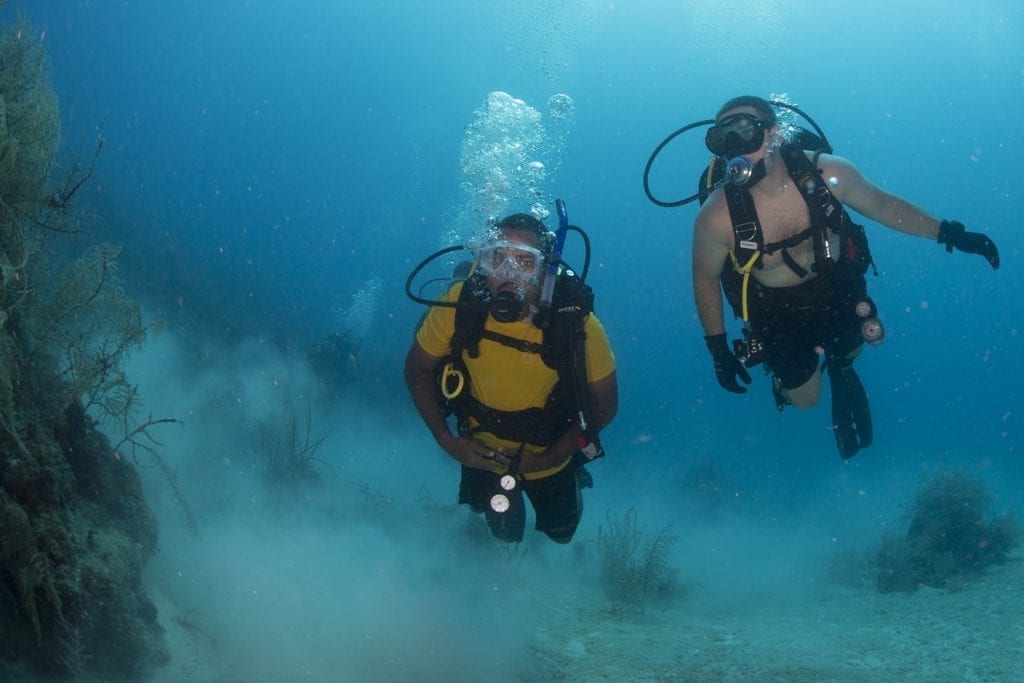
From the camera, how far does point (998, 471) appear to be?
3462 centimetres

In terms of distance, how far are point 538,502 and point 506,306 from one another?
7.40ft

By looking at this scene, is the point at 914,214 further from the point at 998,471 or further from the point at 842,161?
the point at 998,471

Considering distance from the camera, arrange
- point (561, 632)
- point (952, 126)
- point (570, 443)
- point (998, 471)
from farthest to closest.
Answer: point (952, 126)
point (998, 471)
point (561, 632)
point (570, 443)

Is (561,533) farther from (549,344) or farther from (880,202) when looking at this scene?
(880,202)

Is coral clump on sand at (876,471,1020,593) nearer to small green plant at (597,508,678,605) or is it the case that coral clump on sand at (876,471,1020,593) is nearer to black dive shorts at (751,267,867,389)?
small green plant at (597,508,678,605)

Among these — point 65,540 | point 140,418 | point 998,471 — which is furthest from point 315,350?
point 998,471

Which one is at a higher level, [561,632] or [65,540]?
[561,632]

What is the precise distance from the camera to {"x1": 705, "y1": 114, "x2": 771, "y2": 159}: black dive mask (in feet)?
14.3

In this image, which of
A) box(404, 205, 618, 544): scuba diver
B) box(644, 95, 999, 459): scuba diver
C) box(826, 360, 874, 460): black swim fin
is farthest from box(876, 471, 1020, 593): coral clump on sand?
box(404, 205, 618, 544): scuba diver

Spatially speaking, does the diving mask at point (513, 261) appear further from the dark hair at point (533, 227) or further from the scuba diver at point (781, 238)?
the scuba diver at point (781, 238)

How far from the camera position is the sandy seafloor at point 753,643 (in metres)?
5.58

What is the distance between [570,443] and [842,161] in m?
3.05

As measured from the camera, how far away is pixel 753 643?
708 centimetres

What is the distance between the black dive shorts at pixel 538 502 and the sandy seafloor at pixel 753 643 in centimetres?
162
